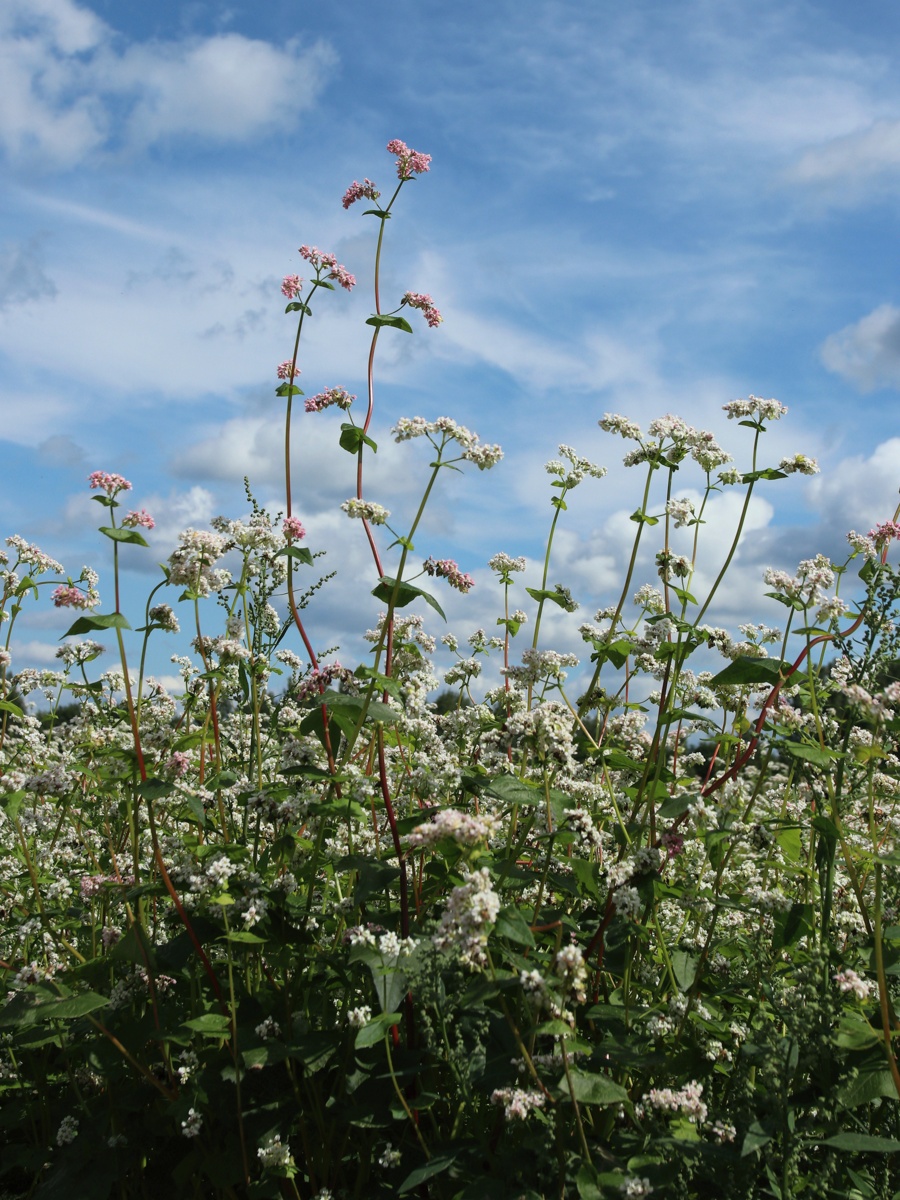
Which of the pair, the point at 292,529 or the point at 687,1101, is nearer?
the point at 687,1101

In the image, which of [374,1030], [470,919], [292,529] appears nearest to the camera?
[470,919]

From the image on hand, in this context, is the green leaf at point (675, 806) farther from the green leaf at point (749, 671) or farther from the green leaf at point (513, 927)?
the green leaf at point (513, 927)

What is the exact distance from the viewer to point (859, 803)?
23.3 feet

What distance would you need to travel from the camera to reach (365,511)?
515 cm

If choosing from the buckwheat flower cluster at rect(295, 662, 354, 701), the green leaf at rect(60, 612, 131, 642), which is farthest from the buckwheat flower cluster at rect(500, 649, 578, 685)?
the green leaf at rect(60, 612, 131, 642)

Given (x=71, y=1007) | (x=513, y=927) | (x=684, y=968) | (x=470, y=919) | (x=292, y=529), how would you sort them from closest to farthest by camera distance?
(x=470, y=919) → (x=513, y=927) → (x=71, y=1007) → (x=684, y=968) → (x=292, y=529)

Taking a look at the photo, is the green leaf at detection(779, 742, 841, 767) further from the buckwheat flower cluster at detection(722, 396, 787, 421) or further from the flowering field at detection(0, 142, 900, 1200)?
the buckwheat flower cluster at detection(722, 396, 787, 421)

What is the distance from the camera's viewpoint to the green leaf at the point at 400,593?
4.66 meters

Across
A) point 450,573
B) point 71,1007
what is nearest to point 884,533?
point 450,573

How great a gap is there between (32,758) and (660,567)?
5.00 meters

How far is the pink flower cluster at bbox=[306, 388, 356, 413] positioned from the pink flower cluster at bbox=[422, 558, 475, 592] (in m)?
1.35

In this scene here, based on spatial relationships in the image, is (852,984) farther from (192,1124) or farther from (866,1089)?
(192,1124)

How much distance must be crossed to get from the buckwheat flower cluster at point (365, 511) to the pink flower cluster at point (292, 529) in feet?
1.86

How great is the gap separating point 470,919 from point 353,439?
10.7ft
